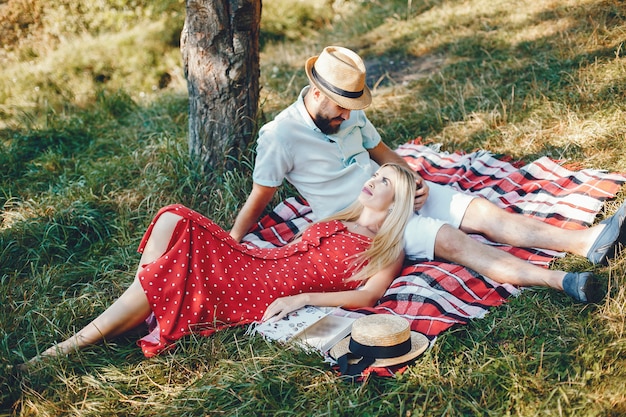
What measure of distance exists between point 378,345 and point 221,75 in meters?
2.71

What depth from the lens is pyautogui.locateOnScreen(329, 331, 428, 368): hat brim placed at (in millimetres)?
2939

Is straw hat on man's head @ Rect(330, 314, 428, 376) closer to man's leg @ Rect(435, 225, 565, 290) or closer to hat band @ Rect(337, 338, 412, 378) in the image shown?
hat band @ Rect(337, 338, 412, 378)

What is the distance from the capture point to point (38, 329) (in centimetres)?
358

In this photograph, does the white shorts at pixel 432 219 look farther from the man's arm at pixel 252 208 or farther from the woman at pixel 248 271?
the man's arm at pixel 252 208

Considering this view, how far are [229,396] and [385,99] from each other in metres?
4.34

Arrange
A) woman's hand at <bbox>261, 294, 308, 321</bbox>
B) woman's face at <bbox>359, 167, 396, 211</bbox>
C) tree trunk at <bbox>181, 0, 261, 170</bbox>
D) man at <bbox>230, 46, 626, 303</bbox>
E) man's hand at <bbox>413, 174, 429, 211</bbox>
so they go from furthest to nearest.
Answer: tree trunk at <bbox>181, 0, 261, 170</bbox> < man's hand at <bbox>413, 174, 429, 211</bbox> < woman's face at <bbox>359, 167, 396, 211</bbox> < man at <bbox>230, 46, 626, 303</bbox> < woman's hand at <bbox>261, 294, 308, 321</bbox>

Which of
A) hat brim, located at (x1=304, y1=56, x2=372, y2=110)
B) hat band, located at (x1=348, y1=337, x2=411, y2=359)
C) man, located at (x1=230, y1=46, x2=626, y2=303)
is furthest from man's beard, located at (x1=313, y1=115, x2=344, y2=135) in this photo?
hat band, located at (x1=348, y1=337, x2=411, y2=359)

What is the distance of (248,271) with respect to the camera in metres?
3.50

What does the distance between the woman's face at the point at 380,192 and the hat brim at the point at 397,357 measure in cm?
91

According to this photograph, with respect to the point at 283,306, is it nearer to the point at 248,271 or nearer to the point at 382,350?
the point at 248,271

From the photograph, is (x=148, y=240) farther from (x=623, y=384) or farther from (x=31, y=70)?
(x=31, y=70)

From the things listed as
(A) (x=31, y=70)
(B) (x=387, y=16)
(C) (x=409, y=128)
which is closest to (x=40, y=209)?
(C) (x=409, y=128)

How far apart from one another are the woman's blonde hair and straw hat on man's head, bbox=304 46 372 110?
0.56 m

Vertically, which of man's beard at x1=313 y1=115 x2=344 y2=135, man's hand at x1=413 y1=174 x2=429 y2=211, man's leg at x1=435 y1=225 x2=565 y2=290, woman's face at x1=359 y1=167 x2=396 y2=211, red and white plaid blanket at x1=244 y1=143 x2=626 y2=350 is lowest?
red and white plaid blanket at x1=244 y1=143 x2=626 y2=350
